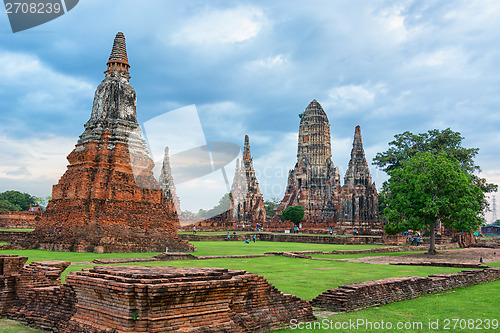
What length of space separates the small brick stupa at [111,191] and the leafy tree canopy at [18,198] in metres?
58.5

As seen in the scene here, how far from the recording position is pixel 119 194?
2258 centimetres

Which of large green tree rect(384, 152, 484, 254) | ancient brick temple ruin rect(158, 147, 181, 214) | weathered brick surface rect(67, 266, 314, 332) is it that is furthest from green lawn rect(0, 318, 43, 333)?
ancient brick temple ruin rect(158, 147, 181, 214)

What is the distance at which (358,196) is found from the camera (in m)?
48.2

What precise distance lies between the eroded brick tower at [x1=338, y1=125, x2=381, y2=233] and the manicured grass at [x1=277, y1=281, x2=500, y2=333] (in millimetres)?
37171

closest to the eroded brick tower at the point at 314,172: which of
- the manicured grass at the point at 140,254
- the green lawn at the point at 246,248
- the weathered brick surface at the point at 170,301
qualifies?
the green lawn at the point at 246,248

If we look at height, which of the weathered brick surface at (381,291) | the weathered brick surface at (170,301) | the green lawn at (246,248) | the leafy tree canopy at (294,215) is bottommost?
the green lawn at (246,248)

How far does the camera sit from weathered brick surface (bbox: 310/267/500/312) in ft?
28.3

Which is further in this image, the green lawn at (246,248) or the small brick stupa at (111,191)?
the green lawn at (246,248)

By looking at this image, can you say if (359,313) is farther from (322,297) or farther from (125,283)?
(125,283)

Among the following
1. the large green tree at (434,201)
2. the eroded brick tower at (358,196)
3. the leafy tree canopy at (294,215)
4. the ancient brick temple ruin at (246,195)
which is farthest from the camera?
the ancient brick temple ruin at (246,195)

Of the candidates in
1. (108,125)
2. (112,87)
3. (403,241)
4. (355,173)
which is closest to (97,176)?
(108,125)

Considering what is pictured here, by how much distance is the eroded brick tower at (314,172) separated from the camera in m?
65.2

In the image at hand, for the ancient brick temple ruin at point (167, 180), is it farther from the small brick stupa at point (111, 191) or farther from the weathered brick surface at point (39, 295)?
the weathered brick surface at point (39, 295)

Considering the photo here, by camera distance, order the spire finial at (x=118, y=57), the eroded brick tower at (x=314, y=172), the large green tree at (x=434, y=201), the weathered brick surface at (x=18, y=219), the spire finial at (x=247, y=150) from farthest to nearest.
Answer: the spire finial at (x=247, y=150) < the eroded brick tower at (x=314, y=172) < the weathered brick surface at (x=18, y=219) < the large green tree at (x=434, y=201) < the spire finial at (x=118, y=57)
